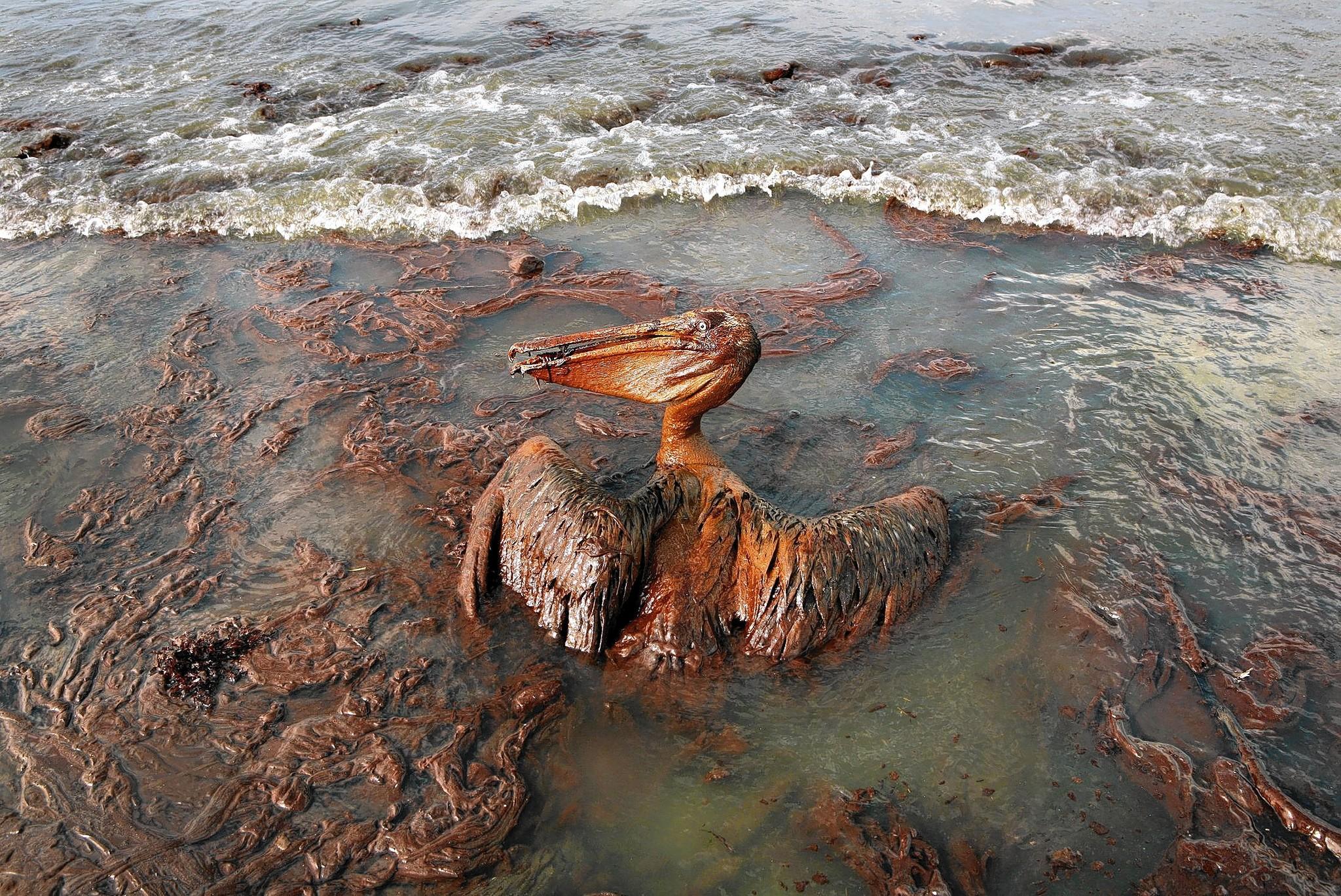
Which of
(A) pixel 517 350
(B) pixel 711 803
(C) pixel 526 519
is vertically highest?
(A) pixel 517 350

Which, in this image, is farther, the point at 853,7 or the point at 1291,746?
the point at 853,7

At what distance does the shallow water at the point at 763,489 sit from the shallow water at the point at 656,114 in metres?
0.74

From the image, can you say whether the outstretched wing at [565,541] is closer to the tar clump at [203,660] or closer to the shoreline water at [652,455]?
the shoreline water at [652,455]

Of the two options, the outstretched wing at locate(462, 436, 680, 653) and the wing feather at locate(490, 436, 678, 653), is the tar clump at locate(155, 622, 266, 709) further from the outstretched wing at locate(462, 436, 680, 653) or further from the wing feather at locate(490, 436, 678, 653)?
the wing feather at locate(490, 436, 678, 653)

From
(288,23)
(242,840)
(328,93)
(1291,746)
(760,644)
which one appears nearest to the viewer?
(242,840)

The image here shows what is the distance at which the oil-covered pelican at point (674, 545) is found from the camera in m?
4.00

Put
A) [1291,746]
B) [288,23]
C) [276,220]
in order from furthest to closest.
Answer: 1. [288,23]
2. [276,220]
3. [1291,746]

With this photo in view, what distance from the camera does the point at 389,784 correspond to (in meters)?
3.47

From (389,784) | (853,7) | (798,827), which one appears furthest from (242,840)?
(853,7)

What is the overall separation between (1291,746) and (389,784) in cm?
391

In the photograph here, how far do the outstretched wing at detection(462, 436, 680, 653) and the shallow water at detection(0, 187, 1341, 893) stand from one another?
0.20 meters

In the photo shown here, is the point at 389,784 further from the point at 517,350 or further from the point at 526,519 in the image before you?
the point at 517,350

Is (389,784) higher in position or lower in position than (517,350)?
lower

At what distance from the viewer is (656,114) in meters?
11.0
